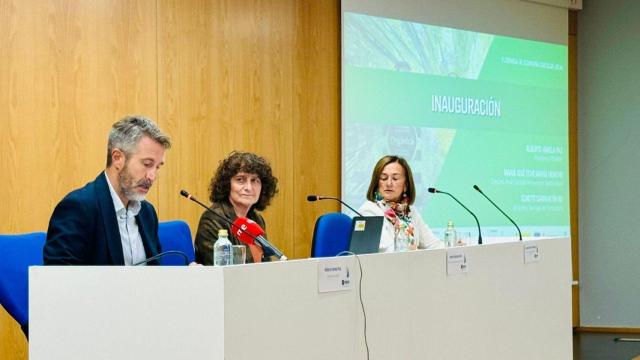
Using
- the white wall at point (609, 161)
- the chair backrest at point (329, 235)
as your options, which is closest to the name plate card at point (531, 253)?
the chair backrest at point (329, 235)

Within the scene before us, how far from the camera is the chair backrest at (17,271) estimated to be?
2938 millimetres

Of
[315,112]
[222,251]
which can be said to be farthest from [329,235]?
[222,251]

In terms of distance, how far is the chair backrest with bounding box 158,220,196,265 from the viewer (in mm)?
3532

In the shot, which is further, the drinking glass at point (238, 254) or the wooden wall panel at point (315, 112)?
the wooden wall panel at point (315, 112)

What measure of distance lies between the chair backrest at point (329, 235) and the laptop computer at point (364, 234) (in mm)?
938

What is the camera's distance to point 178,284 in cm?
224

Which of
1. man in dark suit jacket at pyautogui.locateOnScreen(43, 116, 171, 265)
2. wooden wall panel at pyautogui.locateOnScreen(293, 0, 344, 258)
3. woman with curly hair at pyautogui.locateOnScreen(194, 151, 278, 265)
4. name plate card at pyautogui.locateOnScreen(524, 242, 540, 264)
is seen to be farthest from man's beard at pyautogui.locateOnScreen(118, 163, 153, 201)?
wooden wall panel at pyautogui.locateOnScreen(293, 0, 344, 258)

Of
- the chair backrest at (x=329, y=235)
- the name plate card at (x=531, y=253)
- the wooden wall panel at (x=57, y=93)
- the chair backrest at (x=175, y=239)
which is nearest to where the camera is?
the chair backrest at (x=175, y=239)

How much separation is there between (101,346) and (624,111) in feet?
20.3

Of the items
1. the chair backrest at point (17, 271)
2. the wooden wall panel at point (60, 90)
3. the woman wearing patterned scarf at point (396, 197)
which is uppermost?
the wooden wall panel at point (60, 90)

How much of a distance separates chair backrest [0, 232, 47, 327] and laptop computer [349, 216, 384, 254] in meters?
1.14

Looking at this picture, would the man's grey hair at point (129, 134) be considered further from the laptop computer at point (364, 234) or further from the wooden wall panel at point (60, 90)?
the wooden wall panel at point (60, 90)

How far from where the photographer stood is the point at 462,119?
6434 mm

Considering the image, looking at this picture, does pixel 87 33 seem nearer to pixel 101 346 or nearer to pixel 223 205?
pixel 223 205
